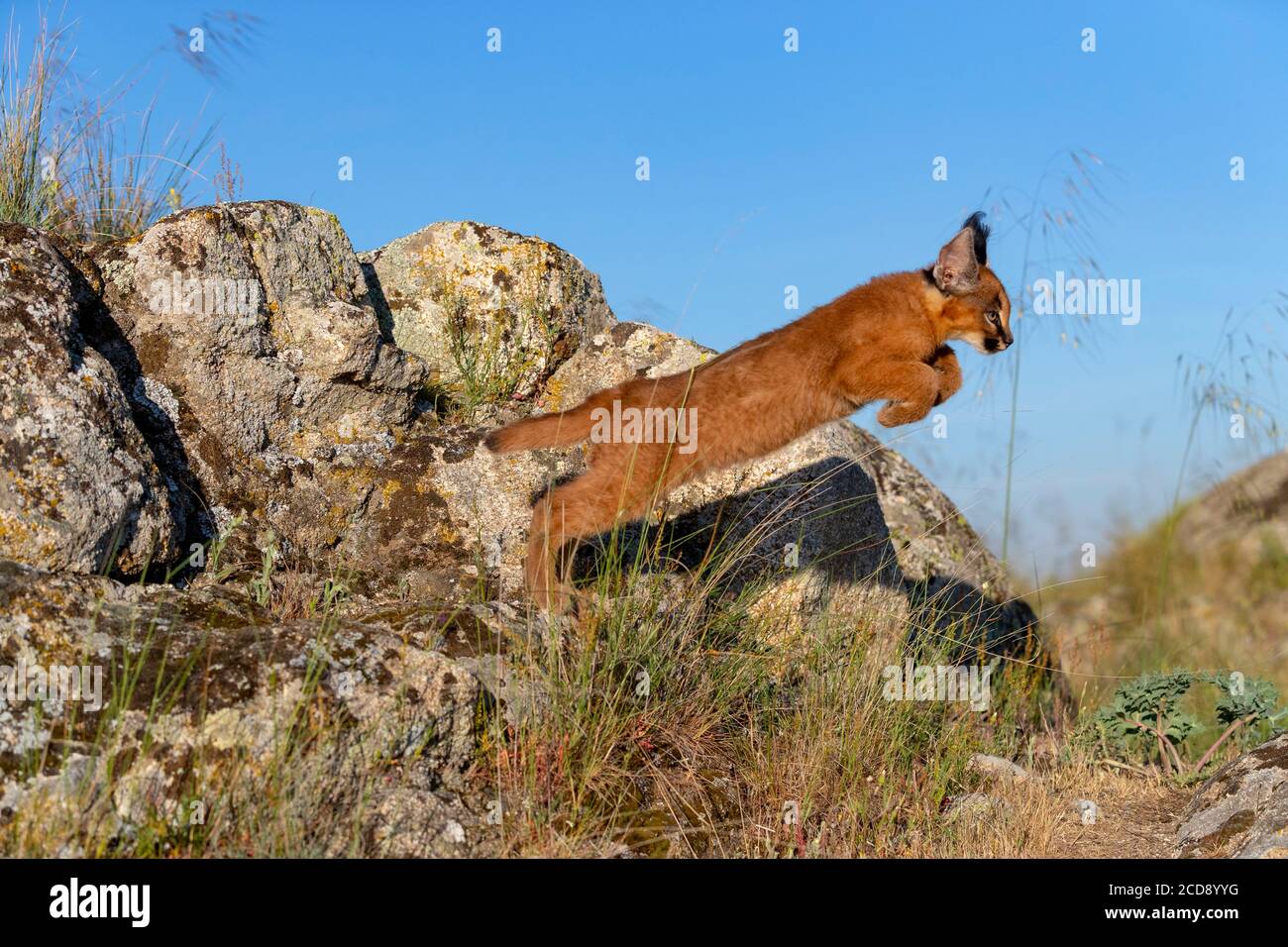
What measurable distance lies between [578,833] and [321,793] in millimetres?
1037

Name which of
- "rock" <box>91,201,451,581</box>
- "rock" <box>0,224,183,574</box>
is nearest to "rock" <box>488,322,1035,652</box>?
"rock" <box>91,201,451,581</box>

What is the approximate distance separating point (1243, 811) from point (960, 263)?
10.9 ft

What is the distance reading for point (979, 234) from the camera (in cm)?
679

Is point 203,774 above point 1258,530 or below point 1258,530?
below

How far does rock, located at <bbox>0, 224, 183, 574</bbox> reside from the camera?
15.6 feet

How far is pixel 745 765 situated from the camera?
5.38 metres

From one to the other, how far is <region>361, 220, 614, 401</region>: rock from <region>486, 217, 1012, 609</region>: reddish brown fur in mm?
1684

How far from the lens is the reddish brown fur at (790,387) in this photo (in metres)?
6.13

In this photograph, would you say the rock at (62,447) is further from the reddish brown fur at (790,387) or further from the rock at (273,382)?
the reddish brown fur at (790,387)

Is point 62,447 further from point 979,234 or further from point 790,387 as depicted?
point 979,234

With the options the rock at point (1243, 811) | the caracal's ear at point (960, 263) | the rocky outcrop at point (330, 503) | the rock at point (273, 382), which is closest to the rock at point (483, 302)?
the rocky outcrop at point (330, 503)

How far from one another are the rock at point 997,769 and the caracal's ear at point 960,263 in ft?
9.08
